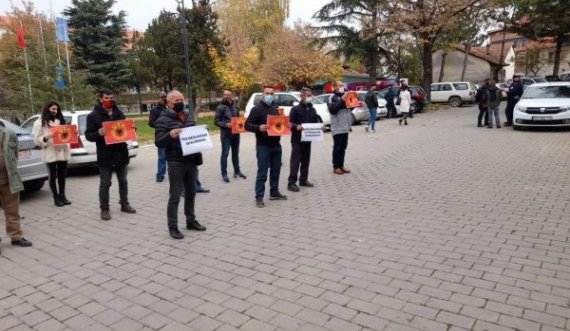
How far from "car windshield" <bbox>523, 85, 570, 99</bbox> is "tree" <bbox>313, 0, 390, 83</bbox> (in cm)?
1682

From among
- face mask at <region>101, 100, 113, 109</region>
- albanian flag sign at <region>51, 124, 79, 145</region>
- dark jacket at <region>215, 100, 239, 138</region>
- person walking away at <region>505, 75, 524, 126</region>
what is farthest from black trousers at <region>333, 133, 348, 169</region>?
person walking away at <region>505, 75, 524, 126</region>

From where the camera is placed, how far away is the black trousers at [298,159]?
7.94 metres

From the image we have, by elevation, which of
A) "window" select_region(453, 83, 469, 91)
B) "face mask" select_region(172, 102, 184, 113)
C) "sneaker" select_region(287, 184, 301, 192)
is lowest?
"sneaker" select_region(287, 184, 301, 192)

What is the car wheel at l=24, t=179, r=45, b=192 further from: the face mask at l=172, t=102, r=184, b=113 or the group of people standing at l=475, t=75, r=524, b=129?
the group of people standing at l=475, t=75, r=524, b=129

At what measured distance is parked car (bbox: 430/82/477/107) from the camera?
31.5 meters

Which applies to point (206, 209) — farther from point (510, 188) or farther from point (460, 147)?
point (460, 147)

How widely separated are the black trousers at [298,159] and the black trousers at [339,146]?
119 centimetres

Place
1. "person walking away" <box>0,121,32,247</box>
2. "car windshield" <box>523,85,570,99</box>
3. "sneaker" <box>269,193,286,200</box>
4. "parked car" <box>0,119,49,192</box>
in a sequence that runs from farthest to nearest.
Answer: "car windshield" <box>523,85,570,99</box>, "parked car" <box>0,119,49,192</box>, "sneaker" <box>269,193,286,200</box>, "person walking away" <box>0,121,32,247</box>

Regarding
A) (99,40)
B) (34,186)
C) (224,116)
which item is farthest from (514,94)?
(99,40)

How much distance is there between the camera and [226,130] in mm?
9352

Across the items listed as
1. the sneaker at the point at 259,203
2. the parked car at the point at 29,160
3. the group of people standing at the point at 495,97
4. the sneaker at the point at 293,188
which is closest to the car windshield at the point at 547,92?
the group of people standing at the point at 495,97

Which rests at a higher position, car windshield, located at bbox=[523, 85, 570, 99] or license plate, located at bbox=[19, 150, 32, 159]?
car windshield, located at bbox=[523, 85, 570, 99]

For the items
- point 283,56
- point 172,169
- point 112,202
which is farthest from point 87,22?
point 172,169

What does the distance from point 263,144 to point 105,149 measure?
2.34 meters
